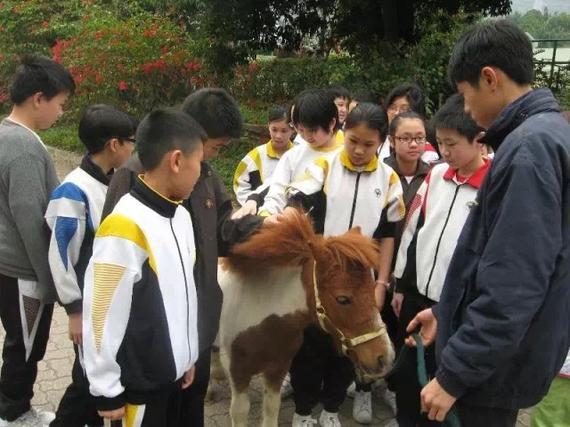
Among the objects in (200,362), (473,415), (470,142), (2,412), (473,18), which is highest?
(473,18)

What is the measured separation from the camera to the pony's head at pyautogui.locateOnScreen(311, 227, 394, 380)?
7.57 ft

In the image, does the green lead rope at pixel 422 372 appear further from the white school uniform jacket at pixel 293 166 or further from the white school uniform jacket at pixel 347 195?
the white school uniform jacket at pixel 293 166

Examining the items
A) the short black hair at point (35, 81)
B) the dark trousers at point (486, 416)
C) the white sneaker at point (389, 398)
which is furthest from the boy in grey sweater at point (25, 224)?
the white sneaker at point (389, 398)

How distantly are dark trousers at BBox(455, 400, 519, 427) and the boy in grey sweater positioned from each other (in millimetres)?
1968

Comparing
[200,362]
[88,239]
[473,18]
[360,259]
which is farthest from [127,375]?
[473,18]

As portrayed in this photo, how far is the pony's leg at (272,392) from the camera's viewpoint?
2.80 metres

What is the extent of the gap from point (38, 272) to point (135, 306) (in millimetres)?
958

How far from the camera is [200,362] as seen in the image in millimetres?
2270

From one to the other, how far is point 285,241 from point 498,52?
1.22 m

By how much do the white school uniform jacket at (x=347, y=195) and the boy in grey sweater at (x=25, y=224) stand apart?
1.27 metres

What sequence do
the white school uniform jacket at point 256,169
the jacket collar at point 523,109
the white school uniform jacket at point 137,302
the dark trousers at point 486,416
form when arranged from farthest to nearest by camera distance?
1. the white school uniform jacket at point 256,169
2. the white school uniform jacket at point 137,302
3. the dark trousers at point 486,416
4. the jacket collar at point 523,109

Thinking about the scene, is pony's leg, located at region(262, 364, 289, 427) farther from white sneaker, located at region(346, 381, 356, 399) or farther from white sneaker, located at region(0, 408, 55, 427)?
white sneaker, located at region(0, 408, 55, 427)

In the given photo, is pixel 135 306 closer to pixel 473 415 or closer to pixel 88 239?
pixel 88 239

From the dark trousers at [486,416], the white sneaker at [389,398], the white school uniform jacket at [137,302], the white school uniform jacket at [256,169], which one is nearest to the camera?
the dark trousers at [486,416]
